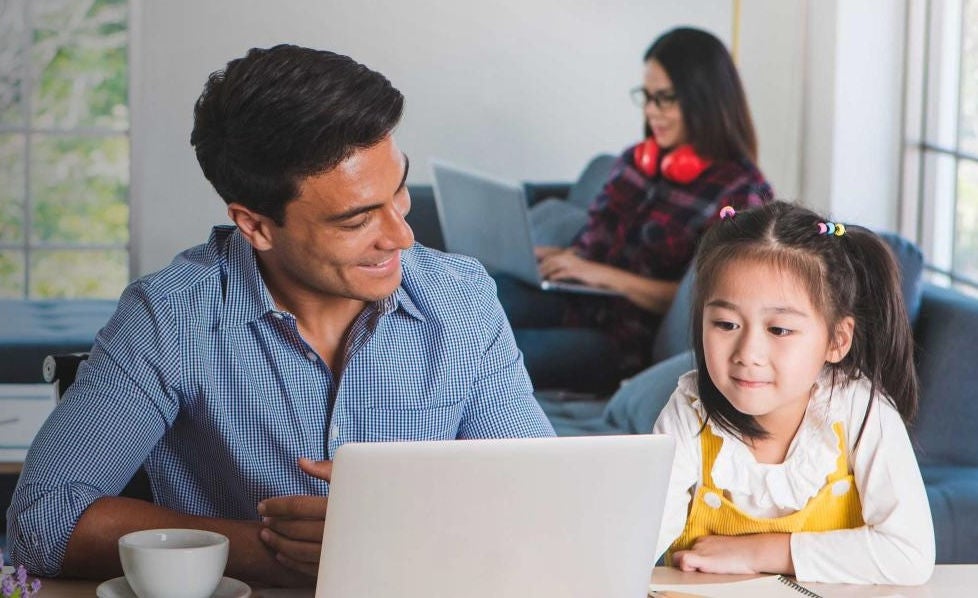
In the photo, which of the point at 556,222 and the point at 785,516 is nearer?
the point at 785,516

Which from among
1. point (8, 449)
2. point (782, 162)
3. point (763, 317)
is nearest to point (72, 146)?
point (8, 449)

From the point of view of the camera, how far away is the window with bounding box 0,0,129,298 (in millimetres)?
4324

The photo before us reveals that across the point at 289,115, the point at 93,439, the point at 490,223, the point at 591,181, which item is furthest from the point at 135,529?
the point at 591,181

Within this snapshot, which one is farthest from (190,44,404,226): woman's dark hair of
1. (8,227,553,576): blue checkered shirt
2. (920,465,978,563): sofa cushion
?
(920,465,978,563): sofa cushion

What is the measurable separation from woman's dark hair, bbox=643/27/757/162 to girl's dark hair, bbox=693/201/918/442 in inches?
70.0

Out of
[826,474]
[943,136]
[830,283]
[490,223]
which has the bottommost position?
[826,474]

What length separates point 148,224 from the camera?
4402mm

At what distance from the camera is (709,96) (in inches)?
135

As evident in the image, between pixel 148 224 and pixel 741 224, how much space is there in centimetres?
312

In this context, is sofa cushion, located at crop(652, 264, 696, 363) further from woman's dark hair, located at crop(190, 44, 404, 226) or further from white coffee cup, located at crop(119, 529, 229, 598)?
white coffee cup, located at crop(119, 529, 229, 598)

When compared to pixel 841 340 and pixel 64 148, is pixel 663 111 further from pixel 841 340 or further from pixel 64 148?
pixel 64 148

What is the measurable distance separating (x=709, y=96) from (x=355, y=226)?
2.08m

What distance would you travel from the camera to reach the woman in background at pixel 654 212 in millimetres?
3355

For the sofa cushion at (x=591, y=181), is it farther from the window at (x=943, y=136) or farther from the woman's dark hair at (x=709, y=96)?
the window at (x=943, y=136)
